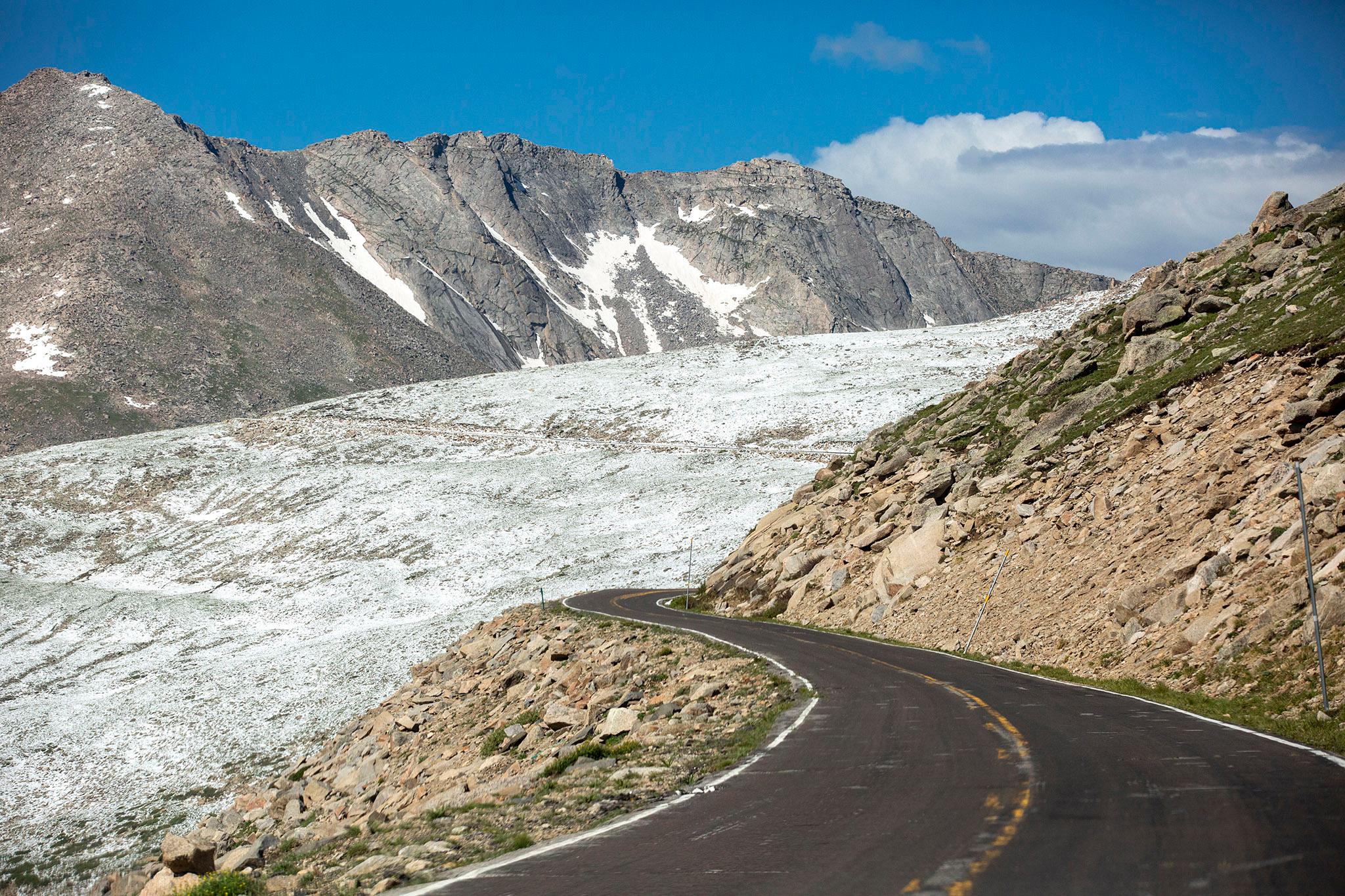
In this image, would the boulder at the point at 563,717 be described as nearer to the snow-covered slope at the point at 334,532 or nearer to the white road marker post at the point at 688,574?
the snow-covered slope at the point at 334,532

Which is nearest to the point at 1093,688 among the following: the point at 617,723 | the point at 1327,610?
the point at 1327,610

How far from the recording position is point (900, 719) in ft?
52.3

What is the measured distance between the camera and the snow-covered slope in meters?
32.7

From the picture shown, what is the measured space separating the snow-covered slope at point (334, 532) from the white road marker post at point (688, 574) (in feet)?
1.87

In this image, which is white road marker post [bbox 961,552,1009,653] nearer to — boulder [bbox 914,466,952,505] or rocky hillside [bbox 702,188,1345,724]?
rocky hillside [bbox 702,188,1345,724]

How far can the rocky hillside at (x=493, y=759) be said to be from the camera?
11.8m

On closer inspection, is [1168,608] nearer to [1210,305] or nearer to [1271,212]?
[1210,305]

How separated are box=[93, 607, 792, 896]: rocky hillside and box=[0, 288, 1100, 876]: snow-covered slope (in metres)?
4.96

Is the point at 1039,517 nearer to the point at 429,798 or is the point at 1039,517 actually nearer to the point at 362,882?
the point at 429,798

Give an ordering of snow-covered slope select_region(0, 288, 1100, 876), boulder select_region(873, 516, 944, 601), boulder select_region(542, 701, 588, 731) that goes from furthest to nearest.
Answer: snow-covered slope select_region(0, 288, 1100, 876) < boulder select_region(873, 516, 944, 601) < boulder select_region(542, 701, 588, 731)

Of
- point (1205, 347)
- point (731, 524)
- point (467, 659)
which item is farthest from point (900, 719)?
point (731, 524)

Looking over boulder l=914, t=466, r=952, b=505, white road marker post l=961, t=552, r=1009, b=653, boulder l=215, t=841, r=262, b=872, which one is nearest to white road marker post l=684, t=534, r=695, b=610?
boulder l=914, t=466, r=952, b=505

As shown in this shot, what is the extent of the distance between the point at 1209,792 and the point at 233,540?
65.8 m

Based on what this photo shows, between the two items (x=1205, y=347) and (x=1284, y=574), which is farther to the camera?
(x=1205, y=347)
